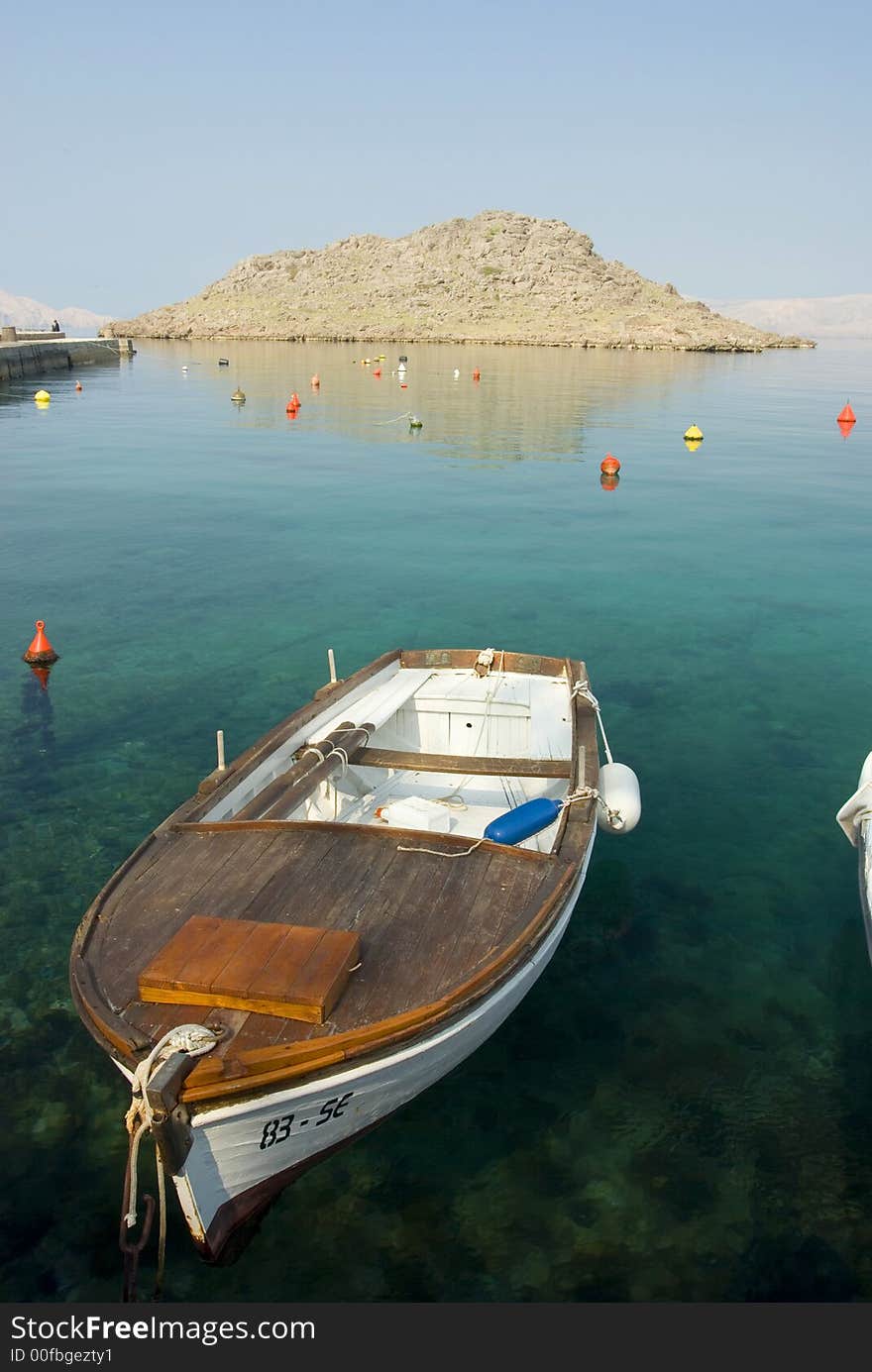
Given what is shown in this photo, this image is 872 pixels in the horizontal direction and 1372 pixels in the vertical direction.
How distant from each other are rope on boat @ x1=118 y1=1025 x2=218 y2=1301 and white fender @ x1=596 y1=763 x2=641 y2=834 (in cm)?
664

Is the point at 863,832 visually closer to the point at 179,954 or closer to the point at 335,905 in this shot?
the point at 335,905

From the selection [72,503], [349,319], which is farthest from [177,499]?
[349,319]

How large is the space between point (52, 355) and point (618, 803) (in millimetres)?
105120

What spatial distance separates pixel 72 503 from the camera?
37.5 metres

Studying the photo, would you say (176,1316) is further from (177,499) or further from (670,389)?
(670,389)

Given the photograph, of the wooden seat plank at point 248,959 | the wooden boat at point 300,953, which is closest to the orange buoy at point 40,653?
the wooden boat at point 300,953

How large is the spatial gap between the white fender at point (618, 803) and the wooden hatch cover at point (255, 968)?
532 centimetres

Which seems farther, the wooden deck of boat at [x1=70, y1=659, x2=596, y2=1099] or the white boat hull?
the wooden deck of boat at [x1=70, y1=659, x2=596, y2=1099]

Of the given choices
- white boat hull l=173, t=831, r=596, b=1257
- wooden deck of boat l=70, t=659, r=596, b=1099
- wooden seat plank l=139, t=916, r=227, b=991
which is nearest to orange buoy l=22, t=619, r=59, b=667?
wooden deck of boat l=70, t=659, r=596, b=1099

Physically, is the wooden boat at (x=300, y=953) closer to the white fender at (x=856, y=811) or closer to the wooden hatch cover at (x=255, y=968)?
the wooden hatch cover at (x=255, y=968)

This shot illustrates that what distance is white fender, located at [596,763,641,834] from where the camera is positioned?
12.2 metres

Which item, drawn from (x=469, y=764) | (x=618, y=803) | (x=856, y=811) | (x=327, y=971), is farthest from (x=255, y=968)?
(x=856, y=811)

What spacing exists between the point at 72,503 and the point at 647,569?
79.0 feet

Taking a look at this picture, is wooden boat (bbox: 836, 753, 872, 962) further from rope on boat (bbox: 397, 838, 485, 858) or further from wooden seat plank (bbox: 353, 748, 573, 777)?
rope on boat (bbox: 397, 838, 485, 858)
